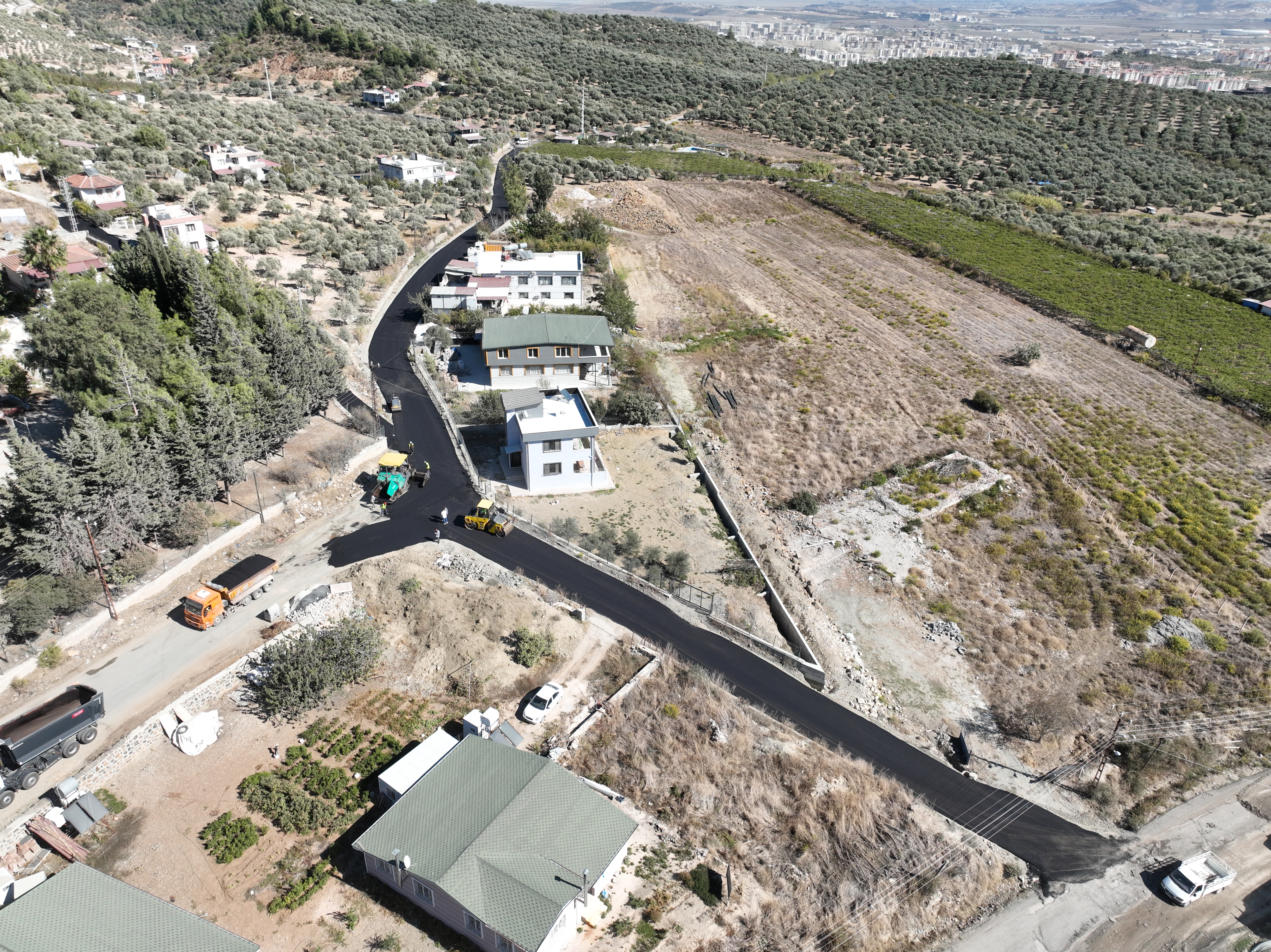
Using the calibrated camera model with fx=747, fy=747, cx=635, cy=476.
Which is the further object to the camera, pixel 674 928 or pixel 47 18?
pixel 47 18

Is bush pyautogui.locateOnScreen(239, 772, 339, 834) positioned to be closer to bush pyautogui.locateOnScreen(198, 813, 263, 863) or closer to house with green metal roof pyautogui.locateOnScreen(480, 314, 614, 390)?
bush pyautogui.locateOnScreen(198, 813, 263, 863)

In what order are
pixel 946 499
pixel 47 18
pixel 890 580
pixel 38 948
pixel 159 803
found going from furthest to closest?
pixel 47 18
pixel 946 499
pixel 890 580
pixel 159 803
pixel 38 948

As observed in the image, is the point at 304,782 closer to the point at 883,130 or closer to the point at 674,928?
the point at 674,928

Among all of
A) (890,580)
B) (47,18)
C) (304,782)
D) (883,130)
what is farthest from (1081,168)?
(47,18)

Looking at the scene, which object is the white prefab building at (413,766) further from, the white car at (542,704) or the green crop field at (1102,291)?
the green crop field at (1102,291)

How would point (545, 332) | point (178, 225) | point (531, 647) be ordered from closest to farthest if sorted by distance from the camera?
point (531, 647), point (545, 332), point (178, 225)

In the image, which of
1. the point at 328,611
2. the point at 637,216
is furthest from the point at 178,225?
the point at 637,216

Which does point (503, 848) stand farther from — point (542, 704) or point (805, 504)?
point (805, 504)

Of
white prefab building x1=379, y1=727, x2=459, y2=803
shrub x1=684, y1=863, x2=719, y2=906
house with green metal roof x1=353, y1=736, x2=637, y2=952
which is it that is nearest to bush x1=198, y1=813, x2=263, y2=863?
house with green metal roof x1=353, y1=736, x2=637, y2=952
